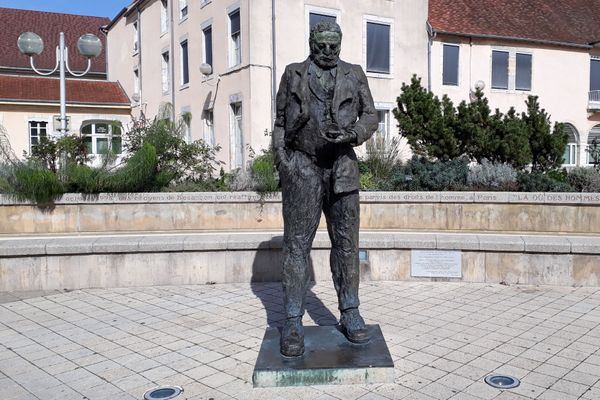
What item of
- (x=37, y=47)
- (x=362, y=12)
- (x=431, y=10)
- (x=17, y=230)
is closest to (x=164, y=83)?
(x=362, y=12)

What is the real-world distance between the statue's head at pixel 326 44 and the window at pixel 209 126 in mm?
17604

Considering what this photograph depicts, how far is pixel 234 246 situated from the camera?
294 inches

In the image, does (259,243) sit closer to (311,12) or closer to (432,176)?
(432,176)

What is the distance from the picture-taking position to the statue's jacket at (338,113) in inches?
170

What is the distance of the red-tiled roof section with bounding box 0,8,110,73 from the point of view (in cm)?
3281

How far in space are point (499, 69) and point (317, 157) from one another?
21.4 metres

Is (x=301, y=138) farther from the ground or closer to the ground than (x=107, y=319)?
farther from the ground

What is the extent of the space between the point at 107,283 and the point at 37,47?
6.99 meters

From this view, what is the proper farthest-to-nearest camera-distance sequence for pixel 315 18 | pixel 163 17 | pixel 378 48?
pixel 163 17 < pixel 378 48 < pixel 315 18

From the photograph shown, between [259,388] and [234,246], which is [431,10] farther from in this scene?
[259,388]

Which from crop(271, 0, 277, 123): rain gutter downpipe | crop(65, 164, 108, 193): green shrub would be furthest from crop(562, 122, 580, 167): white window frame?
crop(65, 164, 108, 193): green shrub

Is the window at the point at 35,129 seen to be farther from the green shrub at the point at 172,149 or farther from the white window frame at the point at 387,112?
the green shrub at the point at 172,149

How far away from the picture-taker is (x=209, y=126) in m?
21.9

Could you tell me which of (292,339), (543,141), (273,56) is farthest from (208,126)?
(292,339)
